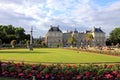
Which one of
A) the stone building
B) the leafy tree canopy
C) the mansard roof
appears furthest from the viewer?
the stone building

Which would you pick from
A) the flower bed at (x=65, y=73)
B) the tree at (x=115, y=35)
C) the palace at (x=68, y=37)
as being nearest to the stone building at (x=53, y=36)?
the palace at (x=68, y=37)

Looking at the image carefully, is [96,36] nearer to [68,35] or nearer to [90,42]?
[90,42]

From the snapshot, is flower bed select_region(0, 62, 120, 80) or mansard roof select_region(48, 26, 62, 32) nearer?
flower bed select_region(0, 62, 120, 80)

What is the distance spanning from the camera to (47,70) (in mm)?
12922

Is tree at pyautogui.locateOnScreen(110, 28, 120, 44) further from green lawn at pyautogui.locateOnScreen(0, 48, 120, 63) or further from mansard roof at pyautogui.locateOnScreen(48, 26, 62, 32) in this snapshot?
green lawn at pyautogui.locateOnScreen(0, 48, 120, 63)

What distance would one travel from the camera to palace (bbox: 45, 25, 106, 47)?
15762cm

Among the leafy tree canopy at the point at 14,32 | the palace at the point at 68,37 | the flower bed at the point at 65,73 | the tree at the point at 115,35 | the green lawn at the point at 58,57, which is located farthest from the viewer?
the palace at the point at 68,37

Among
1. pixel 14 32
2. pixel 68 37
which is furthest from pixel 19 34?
pixel 68 37

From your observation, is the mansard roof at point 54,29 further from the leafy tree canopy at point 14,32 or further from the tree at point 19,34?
the tree at point 19,34

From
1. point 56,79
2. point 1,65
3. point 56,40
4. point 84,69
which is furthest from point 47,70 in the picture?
point 56,40

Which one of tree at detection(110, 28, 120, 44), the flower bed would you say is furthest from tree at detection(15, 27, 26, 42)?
the flower bed

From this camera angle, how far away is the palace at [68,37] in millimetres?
157625

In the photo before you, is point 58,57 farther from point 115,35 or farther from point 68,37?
point 68,37

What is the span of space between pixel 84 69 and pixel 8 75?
3.85 meters
